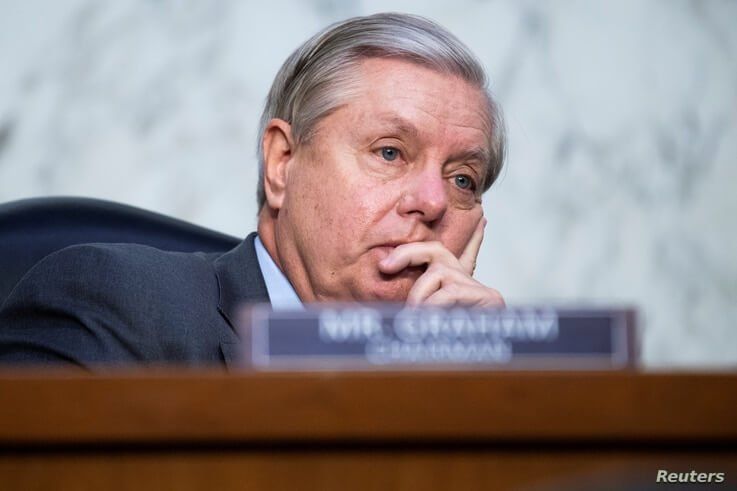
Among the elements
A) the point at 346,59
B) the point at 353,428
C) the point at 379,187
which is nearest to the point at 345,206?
the point at 379,187

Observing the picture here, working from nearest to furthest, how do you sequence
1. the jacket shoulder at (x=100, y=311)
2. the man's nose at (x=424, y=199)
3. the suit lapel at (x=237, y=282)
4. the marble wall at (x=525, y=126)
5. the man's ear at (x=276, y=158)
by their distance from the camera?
the jacket shoulder at (x=100, y=311), the suit lapel at (x=237, y=282), the man's nose at (x=424, y=199), the man's ear at (x=276, y=158), the marble wall at (x=525, y=126)

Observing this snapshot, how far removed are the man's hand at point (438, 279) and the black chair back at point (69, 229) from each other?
396mm

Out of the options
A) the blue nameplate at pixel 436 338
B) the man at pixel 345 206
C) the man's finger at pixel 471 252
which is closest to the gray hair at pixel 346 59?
the man at pixel 345 206

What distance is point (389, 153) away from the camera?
1.96 metres

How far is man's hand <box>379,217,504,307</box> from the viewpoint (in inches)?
67.9

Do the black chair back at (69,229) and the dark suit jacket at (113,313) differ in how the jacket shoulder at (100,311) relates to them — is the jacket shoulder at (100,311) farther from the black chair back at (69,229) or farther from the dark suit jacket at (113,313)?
the black chair back at (69,229)

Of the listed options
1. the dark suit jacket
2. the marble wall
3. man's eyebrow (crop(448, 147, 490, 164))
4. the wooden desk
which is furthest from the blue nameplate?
the marble wall

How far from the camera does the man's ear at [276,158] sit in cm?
207

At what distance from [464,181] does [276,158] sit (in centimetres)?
33

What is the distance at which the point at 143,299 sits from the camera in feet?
5.55

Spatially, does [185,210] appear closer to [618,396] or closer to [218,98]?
[218,98]

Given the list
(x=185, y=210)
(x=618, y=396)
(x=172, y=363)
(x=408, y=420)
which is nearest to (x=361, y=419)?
(x=408, y=420)

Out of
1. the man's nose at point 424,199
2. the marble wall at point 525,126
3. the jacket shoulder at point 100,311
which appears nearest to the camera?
the jacket shoulder at point 100,311

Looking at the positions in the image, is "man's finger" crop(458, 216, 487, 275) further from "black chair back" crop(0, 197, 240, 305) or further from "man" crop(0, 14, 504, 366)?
"black chair back" crop(0, 197, 240, 305)
